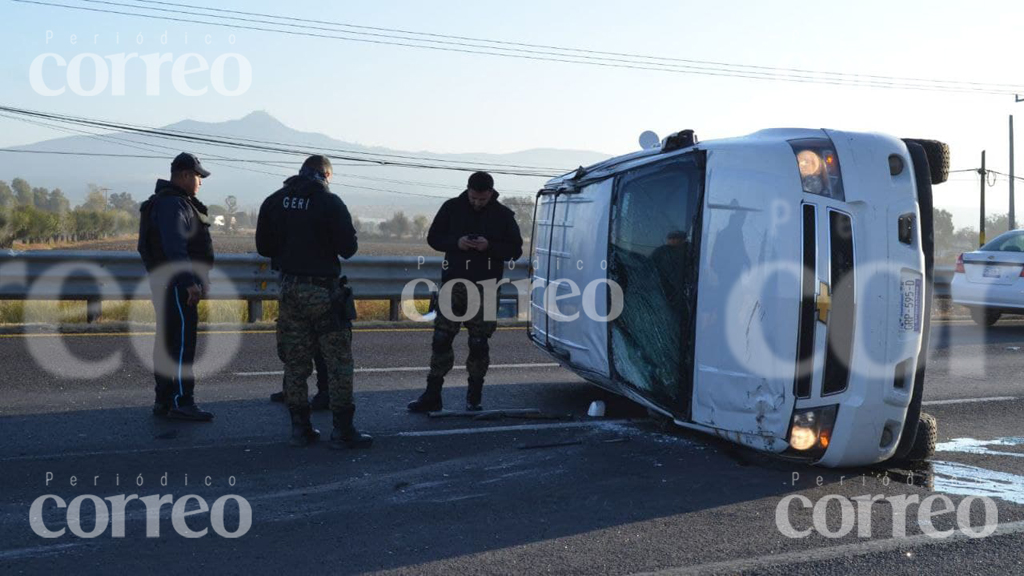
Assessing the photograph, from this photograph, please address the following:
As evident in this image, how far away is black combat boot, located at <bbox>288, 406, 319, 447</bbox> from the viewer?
6.47m

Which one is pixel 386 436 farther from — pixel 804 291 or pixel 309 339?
pixel 804 291

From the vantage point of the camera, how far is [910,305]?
5.36 m

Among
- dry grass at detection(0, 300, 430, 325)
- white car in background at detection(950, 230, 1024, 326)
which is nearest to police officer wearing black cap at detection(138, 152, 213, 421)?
dry grass at detection(0, 300, 430, 325)

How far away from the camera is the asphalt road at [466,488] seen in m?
4.41

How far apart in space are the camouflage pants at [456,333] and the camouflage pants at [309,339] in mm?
1087

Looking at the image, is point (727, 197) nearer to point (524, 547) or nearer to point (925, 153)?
point (925, 153)

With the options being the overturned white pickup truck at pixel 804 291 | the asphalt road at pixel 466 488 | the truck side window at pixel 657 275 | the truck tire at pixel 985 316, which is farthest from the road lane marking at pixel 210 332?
the overturned white pickup truck at pixel 804 291

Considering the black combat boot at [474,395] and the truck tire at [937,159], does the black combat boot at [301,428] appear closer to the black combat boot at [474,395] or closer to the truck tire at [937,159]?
the black combat boot at [474,395]

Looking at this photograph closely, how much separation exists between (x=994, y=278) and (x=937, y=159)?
374 inches

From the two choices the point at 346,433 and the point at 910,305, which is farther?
the point at 346,433

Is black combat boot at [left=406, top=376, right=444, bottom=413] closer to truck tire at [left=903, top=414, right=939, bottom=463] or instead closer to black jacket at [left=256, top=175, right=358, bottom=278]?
black jacket at [left=256, top=175, right=358, bottom=278]

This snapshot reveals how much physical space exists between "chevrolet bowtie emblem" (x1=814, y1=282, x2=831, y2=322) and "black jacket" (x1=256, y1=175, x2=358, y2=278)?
112 inches

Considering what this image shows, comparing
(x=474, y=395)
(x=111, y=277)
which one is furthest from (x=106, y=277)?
(x=474, y=395)

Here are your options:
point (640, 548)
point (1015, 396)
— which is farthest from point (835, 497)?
point (1015, 396)
